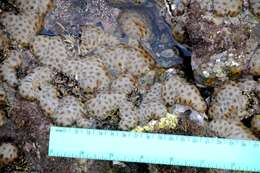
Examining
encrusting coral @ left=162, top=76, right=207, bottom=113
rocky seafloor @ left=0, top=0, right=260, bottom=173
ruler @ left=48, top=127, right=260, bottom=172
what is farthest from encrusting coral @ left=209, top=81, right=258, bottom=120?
ruler @ left=48, top=127, right=260, bottom=172

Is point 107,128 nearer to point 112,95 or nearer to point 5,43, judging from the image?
point 112,95

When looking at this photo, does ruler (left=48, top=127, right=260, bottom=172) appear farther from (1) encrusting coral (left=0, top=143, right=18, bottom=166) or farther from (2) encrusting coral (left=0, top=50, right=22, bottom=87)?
(2) encrusting coral (left=0, top=50, right=22, bottom=87)

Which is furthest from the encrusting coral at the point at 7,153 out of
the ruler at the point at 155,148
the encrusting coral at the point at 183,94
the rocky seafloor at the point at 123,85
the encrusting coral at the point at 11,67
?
the encrusting coral at the point at 183,94

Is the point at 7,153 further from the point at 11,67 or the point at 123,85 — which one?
the point at 123,85

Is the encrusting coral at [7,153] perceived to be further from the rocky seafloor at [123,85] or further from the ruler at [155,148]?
the ruler at [155,148]

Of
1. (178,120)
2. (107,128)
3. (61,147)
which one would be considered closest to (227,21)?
(178,120)
